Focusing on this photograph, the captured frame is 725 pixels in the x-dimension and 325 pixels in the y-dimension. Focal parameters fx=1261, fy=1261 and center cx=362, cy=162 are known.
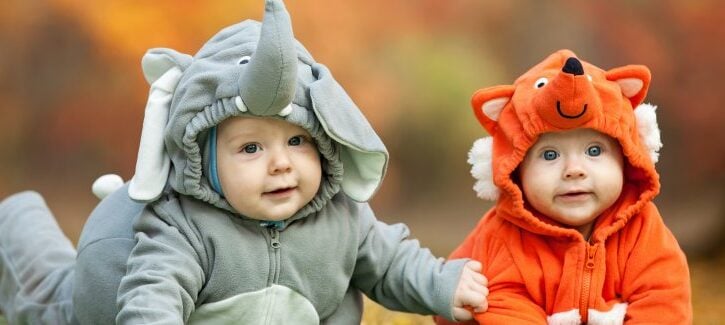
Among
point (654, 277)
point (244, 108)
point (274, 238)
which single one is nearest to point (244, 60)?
point (244, 108)

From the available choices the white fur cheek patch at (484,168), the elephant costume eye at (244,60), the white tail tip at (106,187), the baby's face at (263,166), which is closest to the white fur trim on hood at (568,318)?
the white fur cheek patch at (484,168)

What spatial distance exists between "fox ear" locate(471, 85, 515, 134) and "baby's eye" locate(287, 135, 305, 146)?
35 centimetres

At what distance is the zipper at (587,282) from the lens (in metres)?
2.40

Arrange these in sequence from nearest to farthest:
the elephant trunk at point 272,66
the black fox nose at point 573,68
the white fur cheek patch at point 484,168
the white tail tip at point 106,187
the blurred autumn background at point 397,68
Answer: the elephant trunk at point 272,66 → the black fox nose at point 573,68 → the white fur cheek patch at point 484,168 → the white tail tip at point 106,187 → the blurred autumn background at point 397,68

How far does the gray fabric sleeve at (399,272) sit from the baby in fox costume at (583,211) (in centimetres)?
10

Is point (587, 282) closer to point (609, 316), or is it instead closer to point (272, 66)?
point (609, 316)

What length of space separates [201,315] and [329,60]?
1688 mm

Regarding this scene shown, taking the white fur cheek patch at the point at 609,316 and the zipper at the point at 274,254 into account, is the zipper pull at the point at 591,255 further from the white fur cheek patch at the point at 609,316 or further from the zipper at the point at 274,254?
the zipper at the point at 274,254

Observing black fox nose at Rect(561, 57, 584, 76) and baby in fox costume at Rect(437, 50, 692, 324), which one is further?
baby in fox costume at Rect(437, 50, 692, 324)

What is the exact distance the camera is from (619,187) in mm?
2410

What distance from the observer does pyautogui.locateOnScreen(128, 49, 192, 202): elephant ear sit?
92.7 inches

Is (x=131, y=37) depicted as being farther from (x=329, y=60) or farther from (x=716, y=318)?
(x=716, y=318)

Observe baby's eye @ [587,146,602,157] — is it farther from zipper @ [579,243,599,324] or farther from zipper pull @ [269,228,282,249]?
zipper pull @ [269,228,282,249]

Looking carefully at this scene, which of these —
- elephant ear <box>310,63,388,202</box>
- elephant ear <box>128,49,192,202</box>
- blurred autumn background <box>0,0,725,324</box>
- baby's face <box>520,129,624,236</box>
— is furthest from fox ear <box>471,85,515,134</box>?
blurred autumn background <box>0,0,725,324</box>
